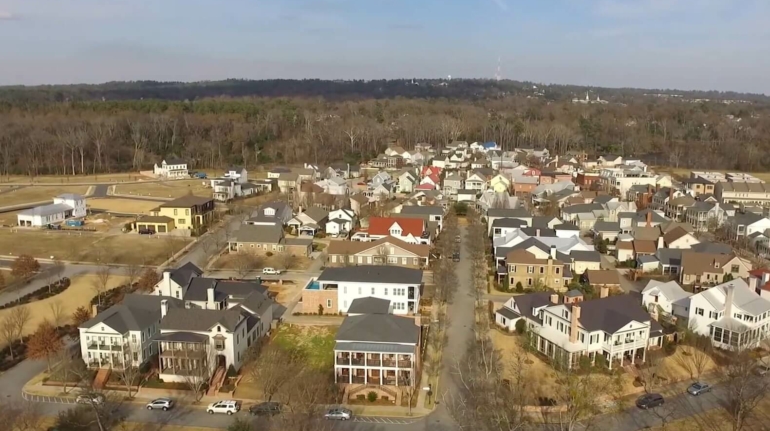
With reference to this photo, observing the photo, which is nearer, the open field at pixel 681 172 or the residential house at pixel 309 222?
the residential house at pixel 309 222

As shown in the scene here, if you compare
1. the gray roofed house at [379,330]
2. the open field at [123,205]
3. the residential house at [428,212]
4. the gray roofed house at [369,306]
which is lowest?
the open field at [123,205]

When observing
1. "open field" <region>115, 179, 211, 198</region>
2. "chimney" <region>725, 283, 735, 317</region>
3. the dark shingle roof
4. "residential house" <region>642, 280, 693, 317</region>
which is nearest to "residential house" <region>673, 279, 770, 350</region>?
"chimney" <region>725, 283, 735, 317</region>

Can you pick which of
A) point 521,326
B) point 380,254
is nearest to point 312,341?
point 521,326

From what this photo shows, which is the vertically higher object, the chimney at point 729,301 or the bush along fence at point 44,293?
the chimney at point 729,301

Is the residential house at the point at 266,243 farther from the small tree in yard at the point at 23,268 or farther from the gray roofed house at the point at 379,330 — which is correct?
the gray roofed house at the point at 379,330

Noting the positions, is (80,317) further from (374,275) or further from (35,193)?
(35,193)

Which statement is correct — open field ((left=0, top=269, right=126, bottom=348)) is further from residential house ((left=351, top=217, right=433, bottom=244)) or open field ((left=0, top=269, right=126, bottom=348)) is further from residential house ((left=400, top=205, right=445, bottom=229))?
residential house ((left=400, top=205, right=445, bottom=229))

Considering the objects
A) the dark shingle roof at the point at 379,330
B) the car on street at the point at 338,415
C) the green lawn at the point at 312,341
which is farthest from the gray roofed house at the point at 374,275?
the car on street at the point at 338,415
